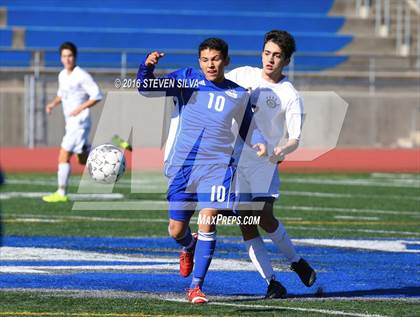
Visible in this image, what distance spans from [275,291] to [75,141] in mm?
8069

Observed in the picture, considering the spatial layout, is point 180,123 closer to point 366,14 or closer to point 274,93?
point 274,93

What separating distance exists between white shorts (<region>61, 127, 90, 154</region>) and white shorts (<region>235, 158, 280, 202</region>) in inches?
304

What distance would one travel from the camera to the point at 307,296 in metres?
7.78

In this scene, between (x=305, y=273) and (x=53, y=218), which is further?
(x=53, y=218)

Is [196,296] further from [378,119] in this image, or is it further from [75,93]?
[378,119]

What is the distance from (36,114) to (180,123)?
1633 centimetres

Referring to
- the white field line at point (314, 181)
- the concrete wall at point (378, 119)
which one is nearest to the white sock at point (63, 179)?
the white field line at point (314, 181)

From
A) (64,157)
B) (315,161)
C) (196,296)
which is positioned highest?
(196,296)

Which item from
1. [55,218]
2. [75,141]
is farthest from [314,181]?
[55,218]

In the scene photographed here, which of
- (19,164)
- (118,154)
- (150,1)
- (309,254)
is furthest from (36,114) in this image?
(309,254)

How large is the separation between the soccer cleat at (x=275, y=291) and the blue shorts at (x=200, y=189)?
640 millimetres

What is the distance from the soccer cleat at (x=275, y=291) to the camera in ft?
24.9

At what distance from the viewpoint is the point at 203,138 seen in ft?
25.1

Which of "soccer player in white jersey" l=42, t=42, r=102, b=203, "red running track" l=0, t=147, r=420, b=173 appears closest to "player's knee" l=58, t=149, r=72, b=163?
"soccer player in white jersey" l=42, t=42, r=102, b=203
